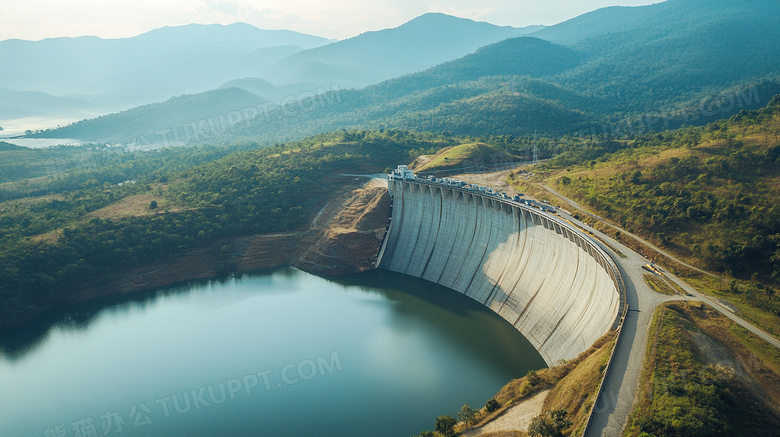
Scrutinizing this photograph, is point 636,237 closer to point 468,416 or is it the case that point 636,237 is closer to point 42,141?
point 468,416

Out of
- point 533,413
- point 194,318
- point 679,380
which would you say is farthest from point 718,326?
point 194,318

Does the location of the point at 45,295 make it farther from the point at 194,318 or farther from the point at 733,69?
the point at 733,69

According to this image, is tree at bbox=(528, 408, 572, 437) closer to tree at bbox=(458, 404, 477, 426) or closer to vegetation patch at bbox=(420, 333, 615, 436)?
vegetation patch at bbox=(420, 333, 615, 436)

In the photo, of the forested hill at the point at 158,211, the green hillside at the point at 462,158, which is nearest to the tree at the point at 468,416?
the forested hill at the point at 158,211

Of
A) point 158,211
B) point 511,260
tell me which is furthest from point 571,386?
point 158,211

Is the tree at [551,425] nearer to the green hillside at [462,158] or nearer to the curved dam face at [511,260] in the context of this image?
the curved dam face at [511,260]
